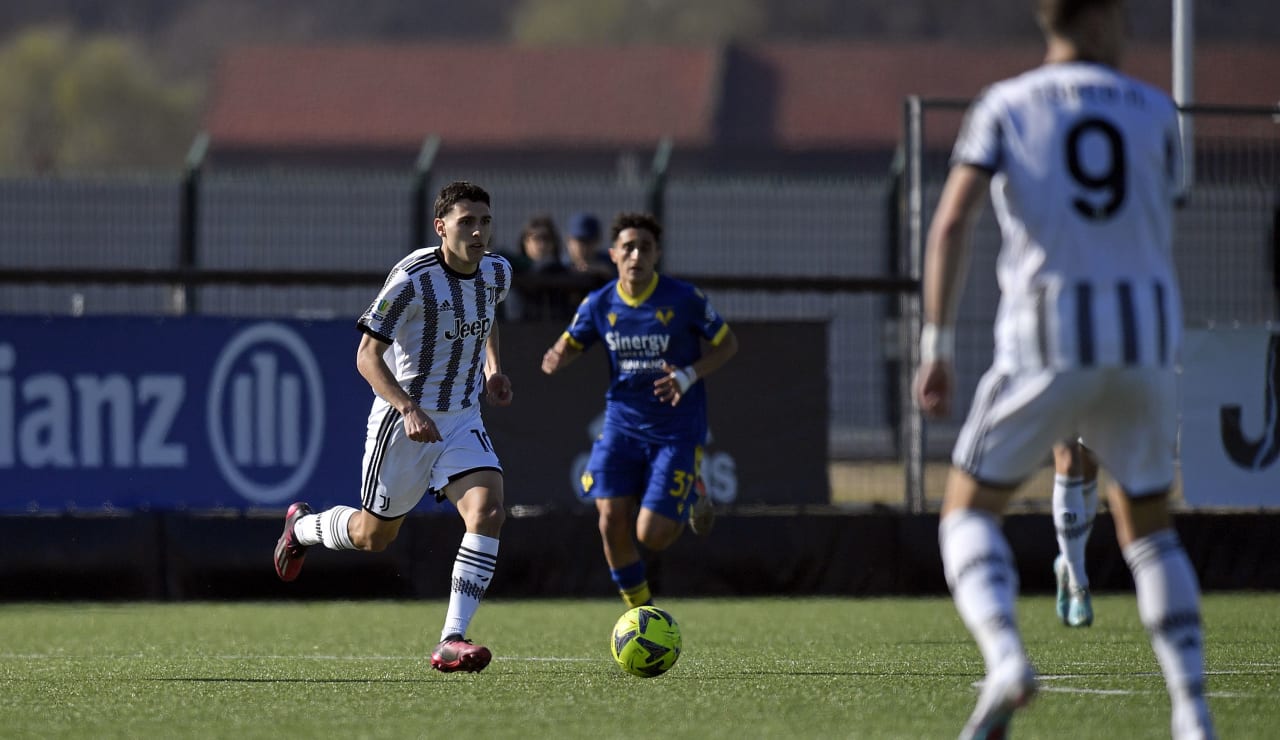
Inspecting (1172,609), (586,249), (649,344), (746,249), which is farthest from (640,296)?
(746,249)

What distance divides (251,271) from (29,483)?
183 cm

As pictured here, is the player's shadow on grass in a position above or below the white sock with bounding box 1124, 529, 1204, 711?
below

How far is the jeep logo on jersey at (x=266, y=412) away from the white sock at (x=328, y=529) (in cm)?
310

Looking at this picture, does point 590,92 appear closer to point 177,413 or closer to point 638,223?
point 177,413

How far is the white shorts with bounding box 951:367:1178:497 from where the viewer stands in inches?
211

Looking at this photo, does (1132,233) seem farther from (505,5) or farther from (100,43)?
(505,5)

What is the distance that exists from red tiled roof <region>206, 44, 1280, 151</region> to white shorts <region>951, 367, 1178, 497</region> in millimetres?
54083

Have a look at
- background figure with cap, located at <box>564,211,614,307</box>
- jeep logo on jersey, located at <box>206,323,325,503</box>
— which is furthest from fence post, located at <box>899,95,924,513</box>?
jeep logo on jersey, located at <box>206,323,325,503</box>

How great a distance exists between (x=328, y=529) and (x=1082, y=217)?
4.44m

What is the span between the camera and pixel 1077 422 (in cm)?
546

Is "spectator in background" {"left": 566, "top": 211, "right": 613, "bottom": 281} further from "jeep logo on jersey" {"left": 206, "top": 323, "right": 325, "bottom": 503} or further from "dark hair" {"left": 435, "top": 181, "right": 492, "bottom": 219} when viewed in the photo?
"dark hair" {"left": 435, "top": 181, "right": 492, "bottom": 219}

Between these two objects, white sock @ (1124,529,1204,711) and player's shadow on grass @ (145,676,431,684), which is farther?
player's shadow on grass @ (145,676,431,684)

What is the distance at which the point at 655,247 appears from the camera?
32.9 ft

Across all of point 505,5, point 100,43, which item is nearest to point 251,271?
point 100,43
